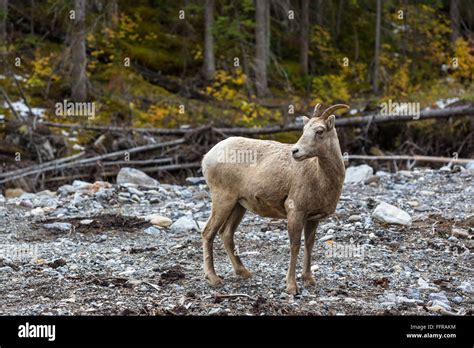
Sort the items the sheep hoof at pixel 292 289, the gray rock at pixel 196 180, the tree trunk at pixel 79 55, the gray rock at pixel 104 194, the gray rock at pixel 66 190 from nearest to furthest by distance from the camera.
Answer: the sheep hoof at pixel 292 289
the gray rock at pixel 104 194
the gray rock at pixel 66 190
the gray rock at pixel 196 180
the tree trunk at pixel 79 55

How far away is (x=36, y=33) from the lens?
2762 cm

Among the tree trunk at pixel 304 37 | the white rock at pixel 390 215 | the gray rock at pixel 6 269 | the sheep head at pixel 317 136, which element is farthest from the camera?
the tree trunk at pixel 304 37

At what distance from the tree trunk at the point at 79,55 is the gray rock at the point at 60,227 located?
31.7 ft

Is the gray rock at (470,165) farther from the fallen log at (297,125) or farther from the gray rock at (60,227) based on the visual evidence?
the gray rock at (60,227)

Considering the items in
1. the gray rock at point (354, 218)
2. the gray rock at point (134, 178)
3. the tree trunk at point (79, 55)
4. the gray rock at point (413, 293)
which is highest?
the tree trunk at point (79, 55)

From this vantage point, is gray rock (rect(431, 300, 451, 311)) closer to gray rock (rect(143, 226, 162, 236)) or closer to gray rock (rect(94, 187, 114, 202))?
gray rock (rect(143, 226, 162, 236))

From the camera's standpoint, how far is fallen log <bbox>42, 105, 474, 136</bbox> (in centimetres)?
1871

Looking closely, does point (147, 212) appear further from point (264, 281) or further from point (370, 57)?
point (370, 57)

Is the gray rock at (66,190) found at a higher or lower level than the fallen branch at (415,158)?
lower

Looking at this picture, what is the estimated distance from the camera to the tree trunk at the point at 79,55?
20562 millimetres

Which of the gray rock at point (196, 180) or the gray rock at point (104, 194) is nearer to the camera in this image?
the gray rock at point (104, 194)

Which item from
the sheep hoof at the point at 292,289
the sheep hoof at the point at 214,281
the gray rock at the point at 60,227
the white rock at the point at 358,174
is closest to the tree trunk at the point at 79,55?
the white rock at the point at 358,174

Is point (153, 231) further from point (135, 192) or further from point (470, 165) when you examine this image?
point (470, 165)

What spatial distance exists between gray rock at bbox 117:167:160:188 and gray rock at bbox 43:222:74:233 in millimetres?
4234
